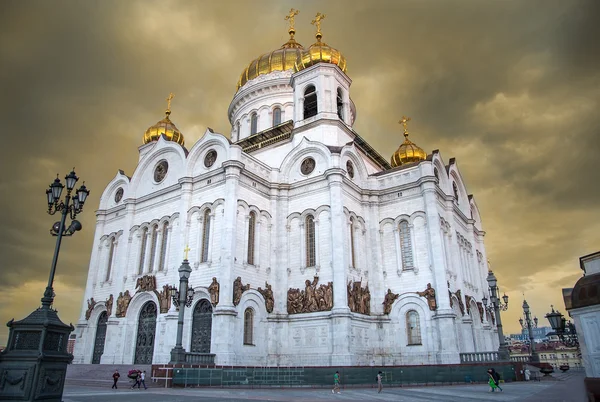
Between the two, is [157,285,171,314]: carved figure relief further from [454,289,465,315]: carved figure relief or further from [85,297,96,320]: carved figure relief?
[454,289,465,315]: carved figure relief

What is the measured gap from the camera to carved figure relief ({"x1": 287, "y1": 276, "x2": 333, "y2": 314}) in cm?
2139

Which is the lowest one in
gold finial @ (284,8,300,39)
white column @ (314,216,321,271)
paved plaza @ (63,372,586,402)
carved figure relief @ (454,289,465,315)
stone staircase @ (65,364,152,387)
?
paved plaza @ (63,372,586,402)

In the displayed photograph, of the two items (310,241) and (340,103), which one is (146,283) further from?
(340,103)

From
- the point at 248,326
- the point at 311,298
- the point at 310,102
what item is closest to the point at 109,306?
the point at 248,326

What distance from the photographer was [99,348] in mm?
24953

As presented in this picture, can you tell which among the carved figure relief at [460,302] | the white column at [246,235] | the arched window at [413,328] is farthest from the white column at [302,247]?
the carved figure relief at [460,302]

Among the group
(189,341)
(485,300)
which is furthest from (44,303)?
(485,300)

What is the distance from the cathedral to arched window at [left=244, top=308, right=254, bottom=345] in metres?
0.06

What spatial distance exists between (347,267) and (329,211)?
3.14m

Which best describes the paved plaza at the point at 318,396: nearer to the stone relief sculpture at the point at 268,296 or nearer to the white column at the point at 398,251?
the stone relief sculpture at the point at 268,296

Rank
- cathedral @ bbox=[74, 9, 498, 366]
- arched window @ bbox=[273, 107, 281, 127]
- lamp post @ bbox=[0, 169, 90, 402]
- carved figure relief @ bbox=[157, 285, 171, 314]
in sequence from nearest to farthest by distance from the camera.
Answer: lamp post @ bbox=[0, 169, 90, 402] → cathedral @ bbox=[74, 9, 498, 366] → carved figure relief @ bbox=[157, 285, 171, 314] → arched window @ bbox=[273, 107, 281, 127]

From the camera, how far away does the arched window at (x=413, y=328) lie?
2186 centimetres

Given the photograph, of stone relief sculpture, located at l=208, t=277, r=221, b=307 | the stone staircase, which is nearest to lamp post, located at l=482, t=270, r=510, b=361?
stone relief sculpture, located at l=208, t=277, r=221, b=307

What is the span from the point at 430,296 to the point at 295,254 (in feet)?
23.6
